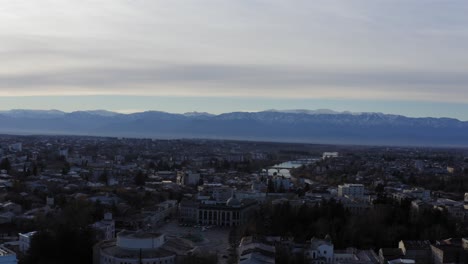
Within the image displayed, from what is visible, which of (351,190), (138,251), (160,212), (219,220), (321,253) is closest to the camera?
(138,251)

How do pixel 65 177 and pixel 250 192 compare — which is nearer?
pixel 250 192

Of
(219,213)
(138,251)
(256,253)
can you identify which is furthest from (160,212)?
(256,253)

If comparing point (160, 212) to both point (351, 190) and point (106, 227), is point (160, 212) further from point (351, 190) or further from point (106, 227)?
point (351, 190)

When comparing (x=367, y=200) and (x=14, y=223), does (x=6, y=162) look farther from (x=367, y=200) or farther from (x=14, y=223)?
(x=367, y=200)

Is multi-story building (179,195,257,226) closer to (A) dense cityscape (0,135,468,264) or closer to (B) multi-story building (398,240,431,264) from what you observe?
(A) dense cityscape (0,135,468,264)

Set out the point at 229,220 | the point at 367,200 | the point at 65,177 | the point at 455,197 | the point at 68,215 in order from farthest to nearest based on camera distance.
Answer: the point at 65,177 < the point at 455,197 < the point at 367,200 < the point at 229,220 < the point at 68,215

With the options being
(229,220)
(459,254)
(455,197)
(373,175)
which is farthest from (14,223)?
(373,175)

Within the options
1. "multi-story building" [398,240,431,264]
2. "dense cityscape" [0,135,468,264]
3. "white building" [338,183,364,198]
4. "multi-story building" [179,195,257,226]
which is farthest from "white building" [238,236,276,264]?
"white building" [338,183,364,198]

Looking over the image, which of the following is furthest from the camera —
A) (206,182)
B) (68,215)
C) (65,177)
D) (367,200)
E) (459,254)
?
(206,182)

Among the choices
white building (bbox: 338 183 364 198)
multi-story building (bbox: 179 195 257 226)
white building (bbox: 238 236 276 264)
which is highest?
white building (bbox: 338 183 364 198)
